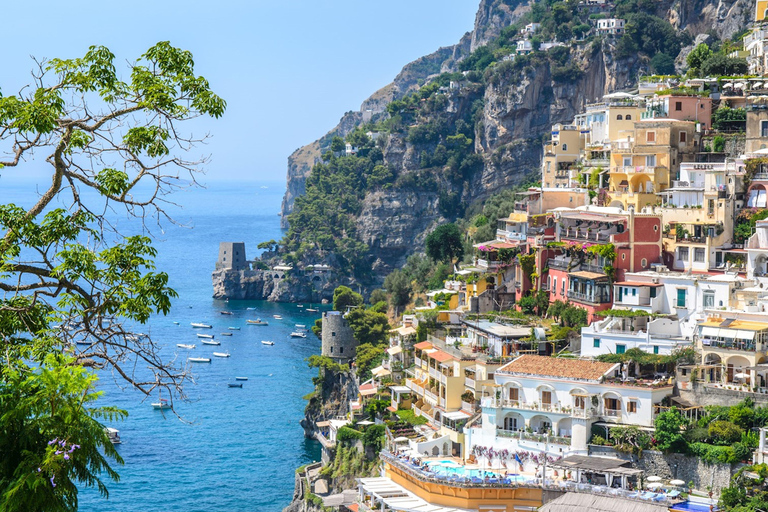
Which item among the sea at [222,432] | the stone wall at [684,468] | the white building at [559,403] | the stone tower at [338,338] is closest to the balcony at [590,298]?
the white building at [559,403]

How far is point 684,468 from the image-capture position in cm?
3559

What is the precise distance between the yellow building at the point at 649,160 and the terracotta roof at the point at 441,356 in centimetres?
1129

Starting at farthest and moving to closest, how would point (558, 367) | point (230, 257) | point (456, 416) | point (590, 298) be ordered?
1. point (230, 257)
2. point (590, 298)
3. point (456, 416)
4. point (558, 367)

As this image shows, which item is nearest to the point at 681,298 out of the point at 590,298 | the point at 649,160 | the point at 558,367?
the point at 590,298

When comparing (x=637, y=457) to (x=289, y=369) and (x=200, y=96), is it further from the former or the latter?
(x=289, y=369)

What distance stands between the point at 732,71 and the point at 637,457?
32358mm

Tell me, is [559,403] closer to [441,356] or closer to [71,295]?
[441,356]

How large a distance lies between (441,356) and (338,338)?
30021 millimetres

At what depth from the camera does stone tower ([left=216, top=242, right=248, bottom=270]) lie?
5305 inches

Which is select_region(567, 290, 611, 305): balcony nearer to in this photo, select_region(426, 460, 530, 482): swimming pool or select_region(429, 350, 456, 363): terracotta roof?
select_region(429, 350, 456, 363): terracotta roof

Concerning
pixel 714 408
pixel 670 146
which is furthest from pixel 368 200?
pixel 714 408

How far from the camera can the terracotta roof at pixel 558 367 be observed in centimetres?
3884

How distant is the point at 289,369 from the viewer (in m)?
88.1

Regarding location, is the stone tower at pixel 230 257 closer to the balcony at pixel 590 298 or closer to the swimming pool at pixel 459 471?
the balcony at pixel 590 298
